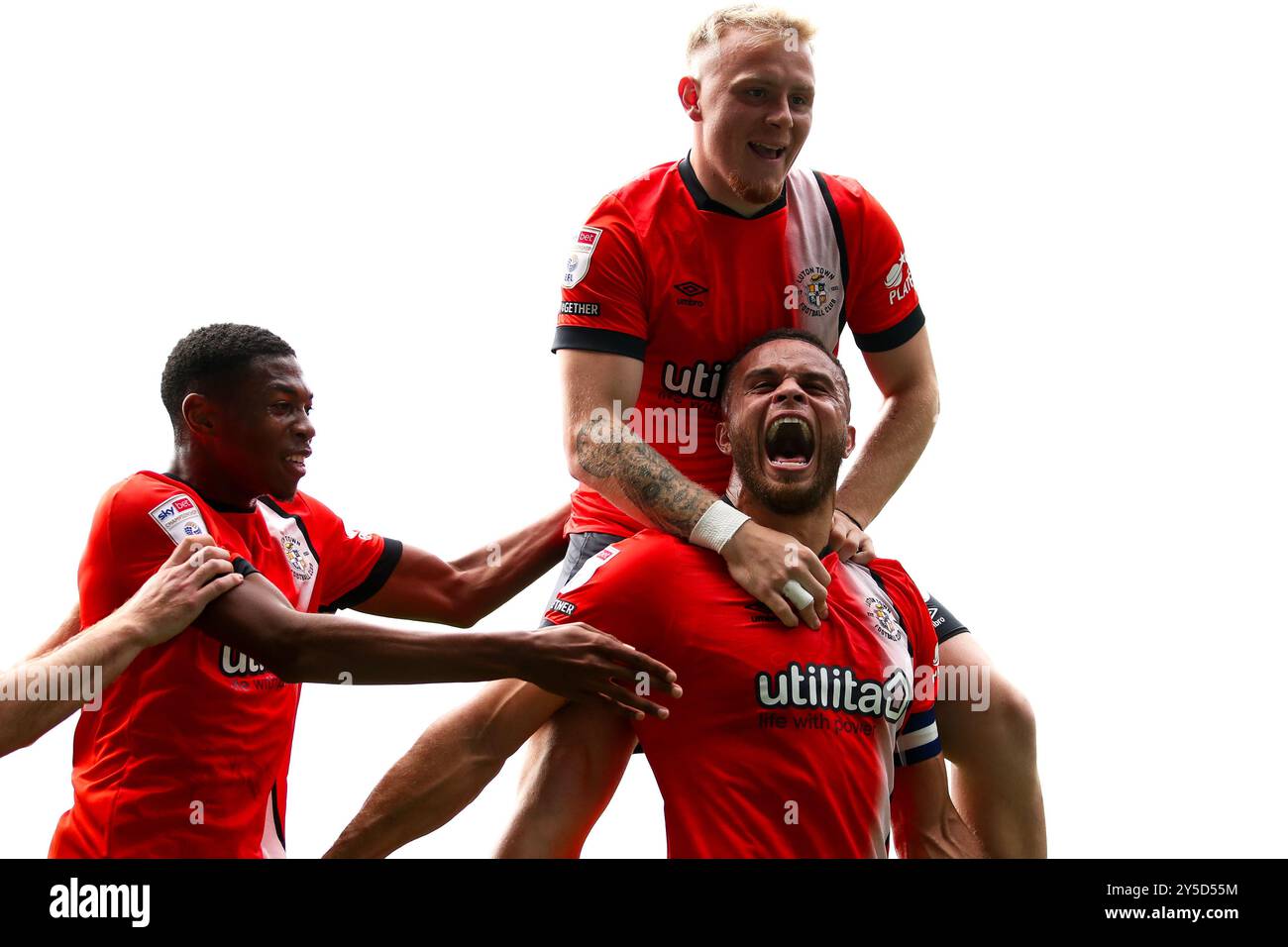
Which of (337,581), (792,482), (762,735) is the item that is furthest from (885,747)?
(337,581)

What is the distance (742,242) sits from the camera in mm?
5895

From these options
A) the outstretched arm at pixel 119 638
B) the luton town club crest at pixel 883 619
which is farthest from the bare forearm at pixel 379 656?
the luton town club crest at pixel 883 619

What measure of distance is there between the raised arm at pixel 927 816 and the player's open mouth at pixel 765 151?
2.09 m

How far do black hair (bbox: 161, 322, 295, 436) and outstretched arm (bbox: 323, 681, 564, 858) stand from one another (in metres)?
1.35

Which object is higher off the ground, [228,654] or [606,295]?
[606,295]

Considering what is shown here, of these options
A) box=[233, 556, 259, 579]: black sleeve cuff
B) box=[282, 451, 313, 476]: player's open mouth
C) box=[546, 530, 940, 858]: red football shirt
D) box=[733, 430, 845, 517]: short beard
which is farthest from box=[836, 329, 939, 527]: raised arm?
box=[233, 556, 259, 579]: black sleeve cuff

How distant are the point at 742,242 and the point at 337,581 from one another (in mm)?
1932

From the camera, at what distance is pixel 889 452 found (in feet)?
20.2

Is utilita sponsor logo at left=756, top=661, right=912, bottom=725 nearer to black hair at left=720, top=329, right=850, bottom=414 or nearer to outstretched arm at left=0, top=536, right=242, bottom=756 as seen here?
black hair at left=720, top=329, right=850, bottom=414

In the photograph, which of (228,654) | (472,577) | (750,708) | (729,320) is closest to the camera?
(750,708)

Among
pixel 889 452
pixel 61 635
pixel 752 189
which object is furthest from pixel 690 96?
pixel 61 635

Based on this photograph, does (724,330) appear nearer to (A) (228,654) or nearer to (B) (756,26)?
(B) (756,26)

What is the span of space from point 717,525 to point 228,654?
162 cm

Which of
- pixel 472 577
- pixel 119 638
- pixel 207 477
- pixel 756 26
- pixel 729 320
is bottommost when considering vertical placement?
pixel 119 638
